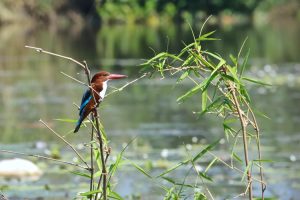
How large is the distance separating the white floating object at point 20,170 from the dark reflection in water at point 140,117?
0.50ft

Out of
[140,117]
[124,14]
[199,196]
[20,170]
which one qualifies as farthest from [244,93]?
[124,14]

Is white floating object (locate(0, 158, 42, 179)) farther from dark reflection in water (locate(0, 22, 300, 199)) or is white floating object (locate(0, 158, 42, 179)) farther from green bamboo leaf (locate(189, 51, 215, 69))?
green bamboo leaf (locate(189, 51, 215, 69))

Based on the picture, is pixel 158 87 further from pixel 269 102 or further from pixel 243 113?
pixel 243 113

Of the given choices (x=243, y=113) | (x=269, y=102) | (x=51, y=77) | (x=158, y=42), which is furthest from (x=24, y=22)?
(x=243, y=113)

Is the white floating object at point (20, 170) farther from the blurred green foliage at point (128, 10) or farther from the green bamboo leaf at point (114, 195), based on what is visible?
the blurred green foliage at point (128, 10)

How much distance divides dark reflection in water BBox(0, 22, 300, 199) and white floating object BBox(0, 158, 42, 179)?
0.15 m

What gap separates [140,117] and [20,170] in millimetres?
4358

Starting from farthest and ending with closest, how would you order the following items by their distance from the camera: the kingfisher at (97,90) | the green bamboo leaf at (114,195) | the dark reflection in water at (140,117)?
the dark reflection in water at (140,117) → the green bamboo leaf at (114,195) → the kingfisher at (97,90)

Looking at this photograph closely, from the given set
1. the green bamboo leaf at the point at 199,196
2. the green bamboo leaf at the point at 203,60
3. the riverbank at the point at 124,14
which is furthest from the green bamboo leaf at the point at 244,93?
the riverbank at the point at 124,14

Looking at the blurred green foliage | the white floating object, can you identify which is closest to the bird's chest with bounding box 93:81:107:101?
the white floating object

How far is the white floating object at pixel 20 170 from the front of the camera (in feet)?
29.1

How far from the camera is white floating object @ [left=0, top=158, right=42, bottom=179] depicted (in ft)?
29.1

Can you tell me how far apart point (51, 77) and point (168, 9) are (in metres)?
16.8

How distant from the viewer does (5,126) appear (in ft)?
40.9
